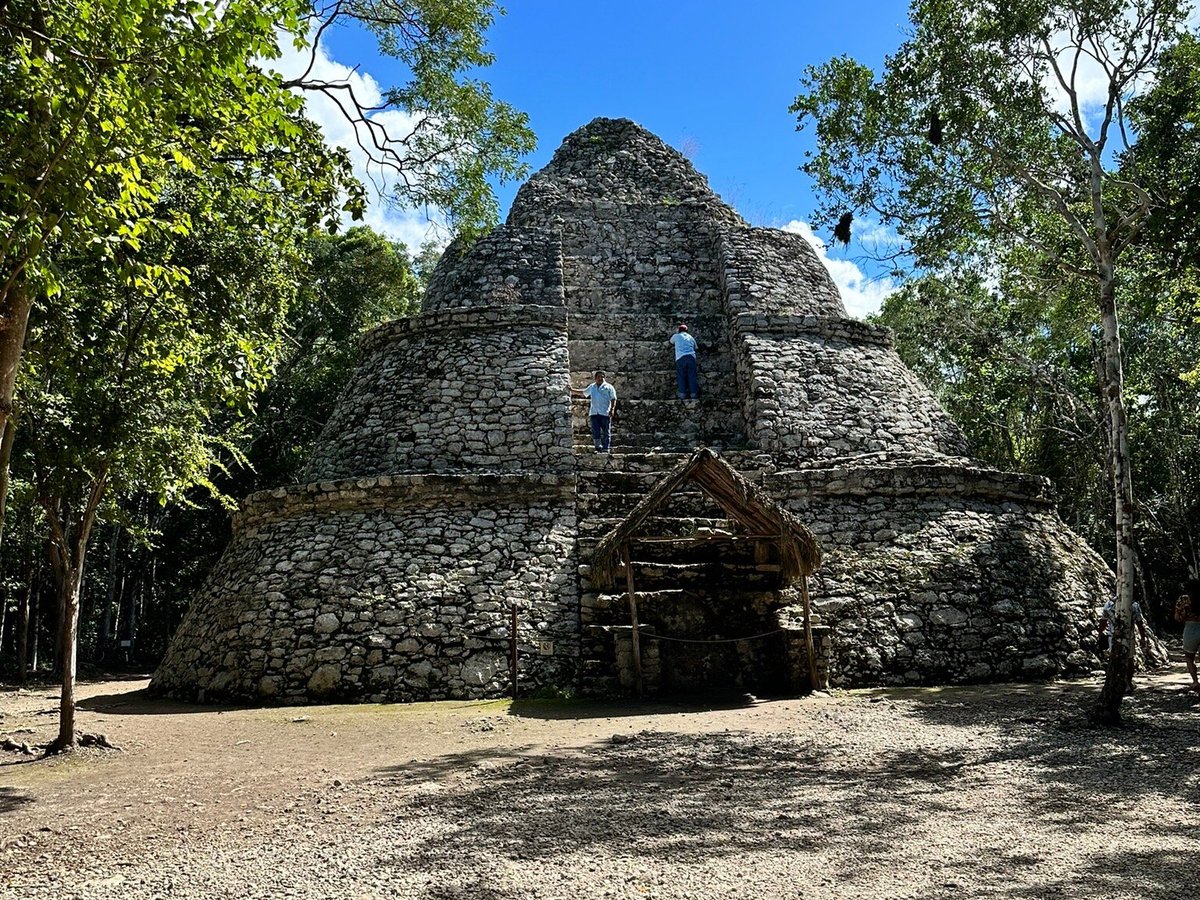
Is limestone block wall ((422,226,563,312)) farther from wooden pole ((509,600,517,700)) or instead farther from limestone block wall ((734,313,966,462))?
wooden pole ((509,600,517,700))

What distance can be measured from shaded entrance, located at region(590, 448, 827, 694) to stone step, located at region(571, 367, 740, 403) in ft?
13.0

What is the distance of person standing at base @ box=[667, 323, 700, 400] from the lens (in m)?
13.4

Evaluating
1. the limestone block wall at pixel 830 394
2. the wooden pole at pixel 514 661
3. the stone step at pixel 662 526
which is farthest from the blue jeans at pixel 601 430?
the wooden pole at pixel 514 661

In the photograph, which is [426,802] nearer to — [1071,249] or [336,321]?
[1071,249]

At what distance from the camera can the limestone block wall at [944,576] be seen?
387 inches

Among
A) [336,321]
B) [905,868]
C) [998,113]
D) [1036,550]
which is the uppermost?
[336,321]

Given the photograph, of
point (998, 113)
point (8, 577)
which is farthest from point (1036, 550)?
point (8, 577)

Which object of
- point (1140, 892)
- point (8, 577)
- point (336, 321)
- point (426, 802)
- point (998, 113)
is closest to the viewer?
point (1140, 892)

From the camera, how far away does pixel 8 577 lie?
19.8m

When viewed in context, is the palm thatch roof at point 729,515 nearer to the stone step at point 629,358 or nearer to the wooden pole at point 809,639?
the wooden pole at point 809,639

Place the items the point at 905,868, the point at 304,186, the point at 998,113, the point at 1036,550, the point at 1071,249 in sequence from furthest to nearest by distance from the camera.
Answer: the point at 1071,249 → the point at 1036,550 → the point at 998,113 → the point at 304,186 → the point at 905,868

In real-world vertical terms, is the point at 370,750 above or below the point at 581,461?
below

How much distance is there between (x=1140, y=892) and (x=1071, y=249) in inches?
418

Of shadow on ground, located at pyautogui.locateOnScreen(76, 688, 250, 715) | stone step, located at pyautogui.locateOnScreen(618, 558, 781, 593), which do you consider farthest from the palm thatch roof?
shadow on ground, located at pyautogui.locateOnScreen(76, 688, 250, 715)
